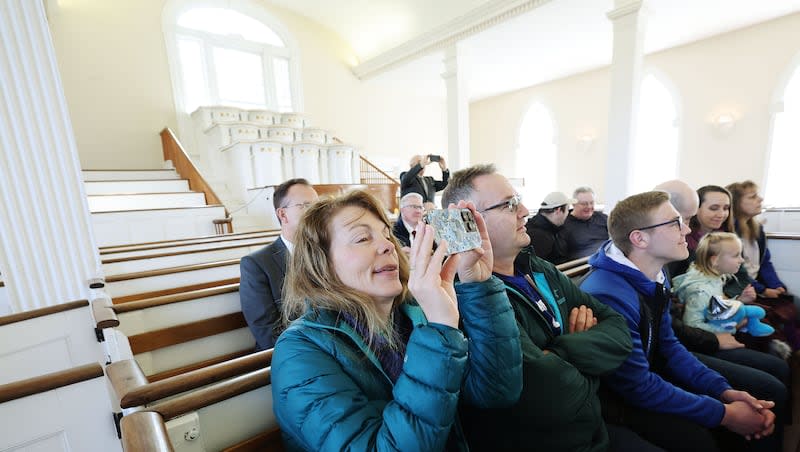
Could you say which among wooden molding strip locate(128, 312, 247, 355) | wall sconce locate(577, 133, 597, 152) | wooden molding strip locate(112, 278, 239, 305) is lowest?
wooden molding strip locate(128, 312, 247, 355)

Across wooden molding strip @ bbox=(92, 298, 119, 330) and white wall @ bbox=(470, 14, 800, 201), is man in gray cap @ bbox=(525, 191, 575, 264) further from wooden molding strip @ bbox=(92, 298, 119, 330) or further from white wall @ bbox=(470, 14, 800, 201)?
white wall @ bbox=(470, 14, 800, 201)

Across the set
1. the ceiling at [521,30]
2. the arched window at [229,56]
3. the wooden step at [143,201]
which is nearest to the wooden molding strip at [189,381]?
the wooden step at [143,201]

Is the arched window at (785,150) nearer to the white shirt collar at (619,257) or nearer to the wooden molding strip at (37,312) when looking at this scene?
the white shirt collar at (619,257)

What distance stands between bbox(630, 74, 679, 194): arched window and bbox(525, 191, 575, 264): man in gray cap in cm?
603

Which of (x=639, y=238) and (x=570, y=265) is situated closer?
(x=639, y=238)

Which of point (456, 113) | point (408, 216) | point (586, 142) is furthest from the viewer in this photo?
point (586, 142)

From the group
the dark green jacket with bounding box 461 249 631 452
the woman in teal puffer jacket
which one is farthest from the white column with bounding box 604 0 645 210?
the woman in teal puffer jacket

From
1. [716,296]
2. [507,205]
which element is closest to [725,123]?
[716,296]

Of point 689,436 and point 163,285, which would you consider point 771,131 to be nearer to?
point 689,436

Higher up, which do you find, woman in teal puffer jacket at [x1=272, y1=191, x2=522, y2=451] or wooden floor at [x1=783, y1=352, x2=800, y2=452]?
woman in teal puffer jacket at [x1=272, y1=191, x2=522, y2=451]

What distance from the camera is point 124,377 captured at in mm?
786

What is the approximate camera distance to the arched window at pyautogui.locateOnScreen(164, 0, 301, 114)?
755 centimetres

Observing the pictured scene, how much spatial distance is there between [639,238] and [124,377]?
170 centimetres

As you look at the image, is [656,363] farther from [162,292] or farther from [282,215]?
[162,292]
